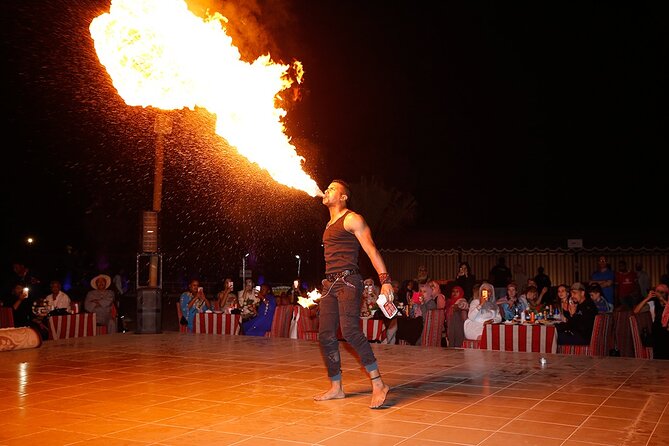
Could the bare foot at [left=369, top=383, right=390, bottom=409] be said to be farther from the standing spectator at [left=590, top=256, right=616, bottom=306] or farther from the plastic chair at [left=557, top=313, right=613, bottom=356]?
the standing spectator at [left=590, top=256, right=616, bottom=306]

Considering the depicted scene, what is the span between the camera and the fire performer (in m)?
4.98

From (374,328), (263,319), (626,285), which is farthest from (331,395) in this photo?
(626,285)

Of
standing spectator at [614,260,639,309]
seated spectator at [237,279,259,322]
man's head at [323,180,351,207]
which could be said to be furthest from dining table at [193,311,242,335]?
standing spectator at [614,260,639,309]

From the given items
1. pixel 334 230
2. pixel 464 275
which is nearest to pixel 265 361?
pixel 334 230

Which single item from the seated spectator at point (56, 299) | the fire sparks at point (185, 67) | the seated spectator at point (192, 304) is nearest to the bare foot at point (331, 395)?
the fire sparks at point (185, 67)

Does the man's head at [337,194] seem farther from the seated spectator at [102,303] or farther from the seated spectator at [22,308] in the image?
the seated spectator at [102,303]

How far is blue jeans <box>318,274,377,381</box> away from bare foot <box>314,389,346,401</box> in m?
0.09

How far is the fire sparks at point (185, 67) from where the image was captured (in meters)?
8.01

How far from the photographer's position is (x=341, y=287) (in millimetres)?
5094

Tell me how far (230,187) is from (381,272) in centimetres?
2084

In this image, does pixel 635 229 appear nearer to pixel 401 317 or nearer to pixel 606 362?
pixel 401 317

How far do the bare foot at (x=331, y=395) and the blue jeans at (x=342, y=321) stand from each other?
0.09 m

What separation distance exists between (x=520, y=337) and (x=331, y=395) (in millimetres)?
4172

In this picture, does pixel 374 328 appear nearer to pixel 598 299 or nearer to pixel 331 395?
pixel 598 299
